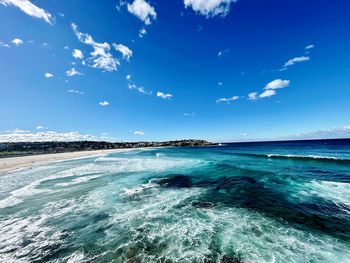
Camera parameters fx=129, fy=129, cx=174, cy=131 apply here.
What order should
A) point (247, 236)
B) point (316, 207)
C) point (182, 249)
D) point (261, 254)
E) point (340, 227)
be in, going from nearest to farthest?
point (261, 254), point (182, 249), point (247, 236), point (340, 227), point (316, 207)

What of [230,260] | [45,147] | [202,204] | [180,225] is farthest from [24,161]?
[45,147]

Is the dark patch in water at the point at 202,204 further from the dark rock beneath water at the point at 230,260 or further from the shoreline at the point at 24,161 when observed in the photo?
the shoreline at the point at 24,161

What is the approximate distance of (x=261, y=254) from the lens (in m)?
4.57

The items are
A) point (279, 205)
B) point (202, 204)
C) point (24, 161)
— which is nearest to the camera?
point (279, 205)

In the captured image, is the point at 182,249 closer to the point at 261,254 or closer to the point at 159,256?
the point at 159,256

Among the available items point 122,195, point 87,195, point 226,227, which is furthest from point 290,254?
point 87,195

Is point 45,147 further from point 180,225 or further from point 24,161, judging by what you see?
point 180,225

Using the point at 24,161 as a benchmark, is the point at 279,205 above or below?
below

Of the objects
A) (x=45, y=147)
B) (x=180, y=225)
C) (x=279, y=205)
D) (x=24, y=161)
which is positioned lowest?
(x=279, y=205)

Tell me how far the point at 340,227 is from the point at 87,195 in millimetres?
15269

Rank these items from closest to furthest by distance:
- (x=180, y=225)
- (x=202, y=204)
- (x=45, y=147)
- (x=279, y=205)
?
(x=180, y=225) → (x=279, y=205) → (x=202, y=204) → (x=45, y=147)

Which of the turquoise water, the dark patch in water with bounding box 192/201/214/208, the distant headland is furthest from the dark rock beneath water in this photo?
the distant headland

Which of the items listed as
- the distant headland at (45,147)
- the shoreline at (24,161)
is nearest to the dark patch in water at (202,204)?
the shoreline at (24,161)

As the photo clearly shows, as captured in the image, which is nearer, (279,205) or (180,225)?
(180,225)
